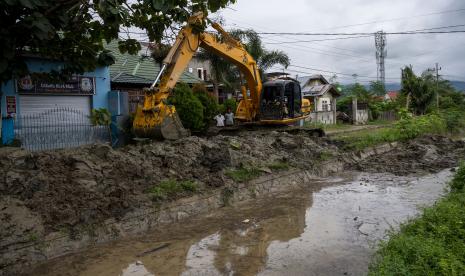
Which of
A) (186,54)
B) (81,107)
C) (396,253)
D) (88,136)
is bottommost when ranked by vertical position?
(396,253)

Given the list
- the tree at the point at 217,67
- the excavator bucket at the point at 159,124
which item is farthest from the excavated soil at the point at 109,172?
the tree at the point at 217,67

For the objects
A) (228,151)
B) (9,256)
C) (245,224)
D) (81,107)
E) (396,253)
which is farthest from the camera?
(81,107)

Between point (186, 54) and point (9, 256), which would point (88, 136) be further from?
point (9, 256)

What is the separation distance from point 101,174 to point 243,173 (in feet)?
12.3

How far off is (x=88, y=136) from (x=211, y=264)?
37.3 feet

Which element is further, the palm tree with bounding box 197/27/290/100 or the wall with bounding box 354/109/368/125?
the wall with bounding box 354/109/368/125

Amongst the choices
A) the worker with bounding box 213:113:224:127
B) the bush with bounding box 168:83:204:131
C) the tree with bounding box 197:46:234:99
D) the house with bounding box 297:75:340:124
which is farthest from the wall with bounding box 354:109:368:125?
the bush with bounding box 168:83:204:131

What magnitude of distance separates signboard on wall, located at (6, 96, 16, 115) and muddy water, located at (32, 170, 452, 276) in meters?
9.35

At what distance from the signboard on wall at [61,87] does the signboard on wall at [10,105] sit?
A: 0.42 m

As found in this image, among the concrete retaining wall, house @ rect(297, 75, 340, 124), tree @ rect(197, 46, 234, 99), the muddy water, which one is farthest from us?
house @ rect(297, 75, 340, 124)

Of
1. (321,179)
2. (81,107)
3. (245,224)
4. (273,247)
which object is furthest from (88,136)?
(273,247)

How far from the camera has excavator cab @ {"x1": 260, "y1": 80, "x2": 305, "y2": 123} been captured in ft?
59.7

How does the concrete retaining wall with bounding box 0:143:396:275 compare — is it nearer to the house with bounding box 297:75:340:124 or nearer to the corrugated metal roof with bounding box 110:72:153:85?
the corrugated metal roof with bounding box 110:72:153:85

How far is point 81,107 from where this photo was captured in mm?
17891
